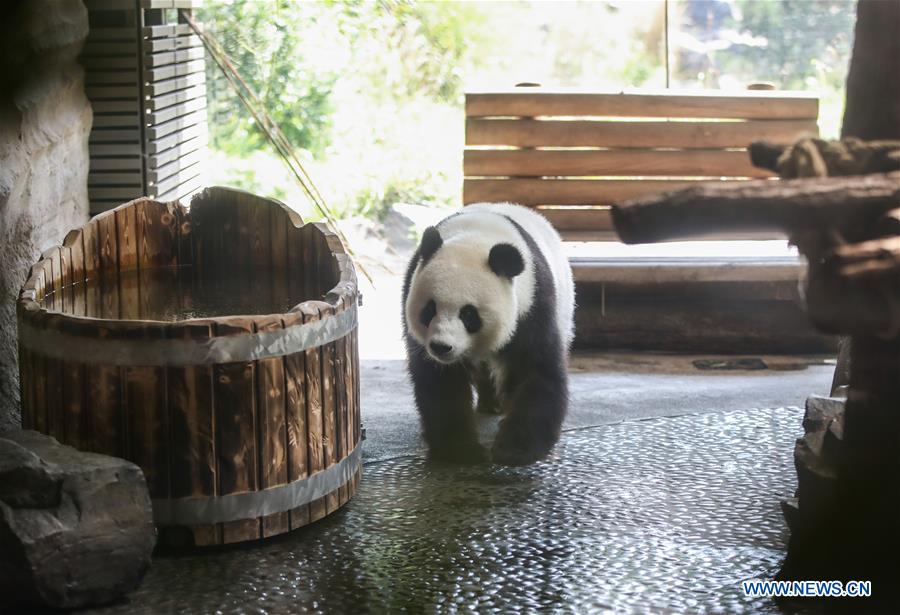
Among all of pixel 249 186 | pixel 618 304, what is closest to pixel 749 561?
pixel 618 304

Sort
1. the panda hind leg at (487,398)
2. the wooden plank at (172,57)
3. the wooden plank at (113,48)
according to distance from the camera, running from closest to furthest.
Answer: the panda hind leg at (487,398) → the wooden plank at (113,48) → the wooden plank at (172,57)

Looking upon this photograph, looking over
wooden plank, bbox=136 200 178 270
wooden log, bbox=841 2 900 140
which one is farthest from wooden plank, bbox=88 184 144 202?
wooden log, bbox=841 2 900 140

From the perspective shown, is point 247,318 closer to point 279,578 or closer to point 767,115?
point 279,578

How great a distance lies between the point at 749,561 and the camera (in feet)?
11.6

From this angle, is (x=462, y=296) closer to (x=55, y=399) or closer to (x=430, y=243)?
(x=430, y=243)

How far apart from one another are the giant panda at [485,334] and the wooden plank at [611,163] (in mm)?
1865

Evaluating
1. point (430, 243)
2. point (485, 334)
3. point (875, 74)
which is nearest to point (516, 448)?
point (485, 334)

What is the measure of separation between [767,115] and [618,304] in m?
1.42

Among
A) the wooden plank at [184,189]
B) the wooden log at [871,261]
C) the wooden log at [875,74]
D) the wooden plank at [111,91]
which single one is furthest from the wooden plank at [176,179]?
the wooden log at [871,261]

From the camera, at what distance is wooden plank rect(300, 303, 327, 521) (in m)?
3.62

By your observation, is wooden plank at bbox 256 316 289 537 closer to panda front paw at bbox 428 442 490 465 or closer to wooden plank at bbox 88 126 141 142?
panda front paw at bbox 428 442 490 465

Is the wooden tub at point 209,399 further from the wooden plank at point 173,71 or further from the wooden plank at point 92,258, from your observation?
the wooden plank at point 173,71

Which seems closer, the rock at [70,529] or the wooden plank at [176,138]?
the rock at [70,529]

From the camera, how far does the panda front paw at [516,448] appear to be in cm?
445
